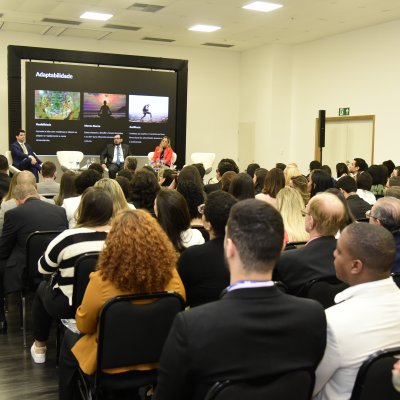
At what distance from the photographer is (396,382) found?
62.0 inches

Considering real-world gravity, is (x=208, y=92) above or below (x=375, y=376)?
above

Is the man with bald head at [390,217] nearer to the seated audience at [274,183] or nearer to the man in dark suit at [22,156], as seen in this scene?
the seated audience at [274,183]

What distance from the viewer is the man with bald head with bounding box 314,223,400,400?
1.82 m

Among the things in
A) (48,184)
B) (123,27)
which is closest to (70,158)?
(123,27)

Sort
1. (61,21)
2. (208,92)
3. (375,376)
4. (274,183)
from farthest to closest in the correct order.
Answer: (208,92) < (61,21) < (274,183) < (375,376)

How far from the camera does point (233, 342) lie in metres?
1.54

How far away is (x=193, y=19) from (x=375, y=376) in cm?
1135

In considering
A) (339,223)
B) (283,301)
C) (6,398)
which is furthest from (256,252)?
(6,398)

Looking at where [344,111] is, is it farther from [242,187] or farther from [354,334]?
[354,334]

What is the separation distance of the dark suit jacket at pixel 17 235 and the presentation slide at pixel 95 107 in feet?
30.7

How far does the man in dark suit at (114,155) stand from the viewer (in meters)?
13.2

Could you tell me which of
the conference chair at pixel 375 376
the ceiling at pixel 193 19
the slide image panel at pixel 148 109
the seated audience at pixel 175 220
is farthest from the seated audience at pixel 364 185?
the slide image panel at pixel 148 109

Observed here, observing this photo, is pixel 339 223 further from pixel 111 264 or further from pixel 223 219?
pixel 111 264

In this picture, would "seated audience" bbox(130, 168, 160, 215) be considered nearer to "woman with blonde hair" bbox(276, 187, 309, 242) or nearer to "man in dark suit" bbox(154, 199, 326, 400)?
"woman with blonde hair" bbox(276, 187, 309, 242)
